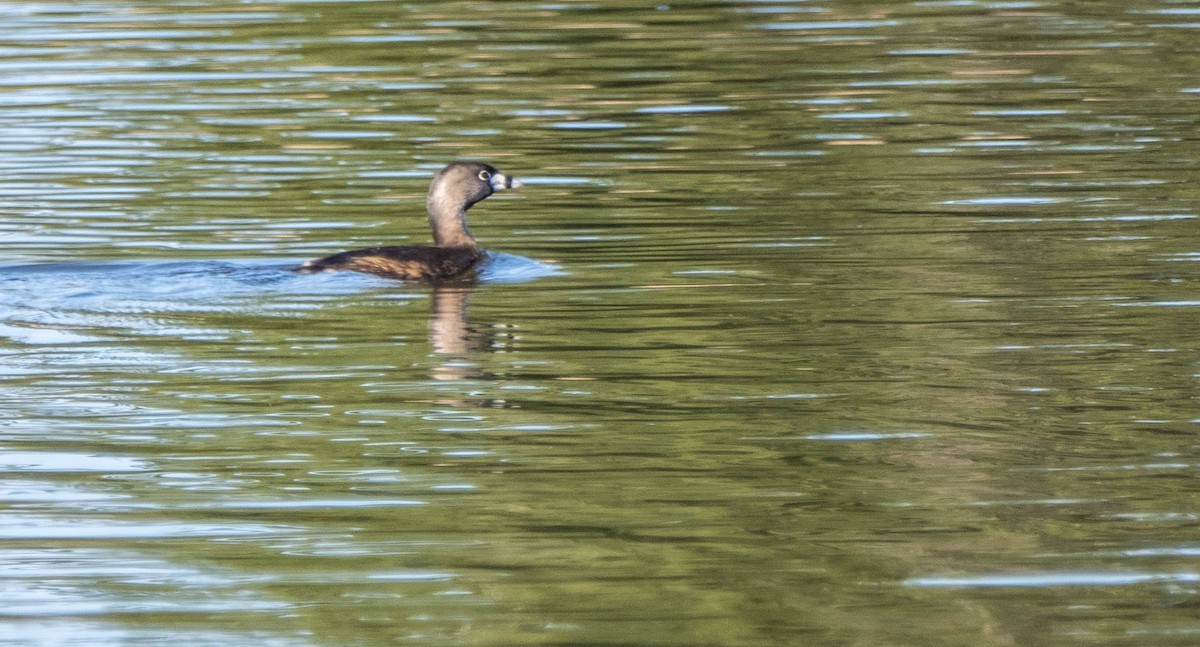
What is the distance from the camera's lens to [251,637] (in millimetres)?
6777

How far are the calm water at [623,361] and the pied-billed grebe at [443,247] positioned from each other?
0.80 feet

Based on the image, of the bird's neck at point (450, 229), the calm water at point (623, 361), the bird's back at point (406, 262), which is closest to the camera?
the calm water at point (623, 361)

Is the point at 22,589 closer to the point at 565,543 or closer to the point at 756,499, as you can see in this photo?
the point at 565,543

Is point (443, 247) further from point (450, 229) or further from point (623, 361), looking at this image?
point (623, 361)

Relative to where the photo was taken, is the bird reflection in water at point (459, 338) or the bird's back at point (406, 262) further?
the bird's back at point (406, 262)

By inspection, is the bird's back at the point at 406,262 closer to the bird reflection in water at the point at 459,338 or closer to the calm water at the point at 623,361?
the calm water at the point at 623,361

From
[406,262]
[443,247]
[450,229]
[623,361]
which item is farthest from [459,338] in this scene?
[450,229]

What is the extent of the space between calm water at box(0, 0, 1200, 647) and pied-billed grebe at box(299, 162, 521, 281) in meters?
0.24

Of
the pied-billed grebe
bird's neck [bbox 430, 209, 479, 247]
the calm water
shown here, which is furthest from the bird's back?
bird's neck [bbox 430, 209, 479, 247]

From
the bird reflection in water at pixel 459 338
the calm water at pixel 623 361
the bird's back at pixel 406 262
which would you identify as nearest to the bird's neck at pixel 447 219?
the bird's back at pixel 406 262

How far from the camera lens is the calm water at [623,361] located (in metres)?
7.20

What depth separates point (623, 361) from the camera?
10.6m

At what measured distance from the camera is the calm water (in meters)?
7.20

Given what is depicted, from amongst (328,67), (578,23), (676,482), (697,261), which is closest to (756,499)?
(676,482)
